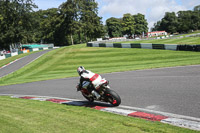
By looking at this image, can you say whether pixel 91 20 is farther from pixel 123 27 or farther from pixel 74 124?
pixel 74 124

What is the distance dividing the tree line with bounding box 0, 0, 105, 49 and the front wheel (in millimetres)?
63450

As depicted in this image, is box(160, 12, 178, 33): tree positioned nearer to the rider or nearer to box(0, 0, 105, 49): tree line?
box(0, 0, 105, 49): tree line

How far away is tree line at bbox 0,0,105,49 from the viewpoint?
220ft

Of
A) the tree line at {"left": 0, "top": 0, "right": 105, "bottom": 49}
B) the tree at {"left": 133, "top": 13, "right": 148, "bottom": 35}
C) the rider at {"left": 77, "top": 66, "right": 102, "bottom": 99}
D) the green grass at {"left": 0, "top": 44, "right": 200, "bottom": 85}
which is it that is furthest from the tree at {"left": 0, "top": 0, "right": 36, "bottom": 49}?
the tree at {"left": 133, "top": 13, "right": 148, "bottom": 35}

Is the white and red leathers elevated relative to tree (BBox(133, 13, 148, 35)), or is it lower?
lower

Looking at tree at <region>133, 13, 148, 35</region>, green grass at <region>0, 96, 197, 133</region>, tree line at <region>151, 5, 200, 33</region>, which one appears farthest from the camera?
tree at <region>133, 13, 148, 35</region>

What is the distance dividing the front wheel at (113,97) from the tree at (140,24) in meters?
133

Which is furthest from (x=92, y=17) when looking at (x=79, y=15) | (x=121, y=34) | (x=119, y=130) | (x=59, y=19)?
(x=119, y=130)

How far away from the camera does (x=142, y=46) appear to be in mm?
35688

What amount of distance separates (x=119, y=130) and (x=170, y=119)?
1.51 metres

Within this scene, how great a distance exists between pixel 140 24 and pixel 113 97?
451 feet

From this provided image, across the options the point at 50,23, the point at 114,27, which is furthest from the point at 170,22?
the point at 50,23

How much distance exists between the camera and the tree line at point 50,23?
66.9 m

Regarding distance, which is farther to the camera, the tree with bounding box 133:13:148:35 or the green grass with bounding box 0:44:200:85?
the tree with bounding box 133:13:148:35
